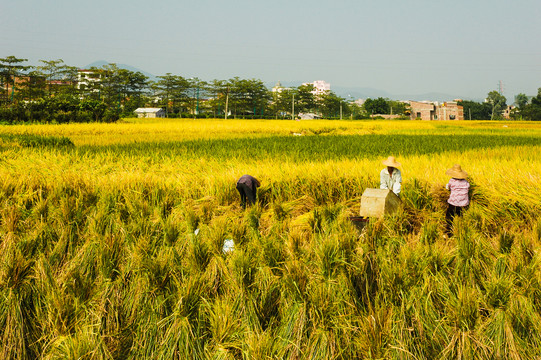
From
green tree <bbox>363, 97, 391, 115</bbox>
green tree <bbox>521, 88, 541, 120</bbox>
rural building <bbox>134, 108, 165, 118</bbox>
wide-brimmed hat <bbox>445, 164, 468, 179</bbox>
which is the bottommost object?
wide-brimmed hat <bbox>445, 164, 468, 179</bbox>

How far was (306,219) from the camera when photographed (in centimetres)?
415

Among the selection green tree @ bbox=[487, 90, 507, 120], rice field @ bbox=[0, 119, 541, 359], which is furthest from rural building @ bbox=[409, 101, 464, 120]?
rice field @ bbox=[0, 119, 541, 359]

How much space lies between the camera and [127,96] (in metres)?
50.9

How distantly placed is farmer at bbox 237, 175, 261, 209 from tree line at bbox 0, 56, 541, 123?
2095 centimetres

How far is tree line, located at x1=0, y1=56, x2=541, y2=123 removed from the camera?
23188mm

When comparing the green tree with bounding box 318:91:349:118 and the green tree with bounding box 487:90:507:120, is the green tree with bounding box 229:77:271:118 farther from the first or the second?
the green tree with bounding box 487:90:507:120

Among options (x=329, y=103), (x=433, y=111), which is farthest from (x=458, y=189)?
(x=433, y=111)

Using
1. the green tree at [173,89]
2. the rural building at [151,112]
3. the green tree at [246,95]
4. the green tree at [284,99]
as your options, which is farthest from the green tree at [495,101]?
the rural building at [151,112]

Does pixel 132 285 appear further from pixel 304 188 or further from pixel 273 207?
pixel 304 188

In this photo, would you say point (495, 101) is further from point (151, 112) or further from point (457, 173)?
point (457, 173)

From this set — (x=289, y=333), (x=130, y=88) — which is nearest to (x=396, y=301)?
(x=289, y=333)

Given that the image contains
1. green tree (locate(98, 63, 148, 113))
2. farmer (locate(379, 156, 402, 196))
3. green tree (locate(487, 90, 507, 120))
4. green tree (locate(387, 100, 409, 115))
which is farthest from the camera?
green tree (locate(487, 90, 507, 120))

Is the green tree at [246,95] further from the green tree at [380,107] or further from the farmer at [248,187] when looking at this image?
the farmer at [248,187]

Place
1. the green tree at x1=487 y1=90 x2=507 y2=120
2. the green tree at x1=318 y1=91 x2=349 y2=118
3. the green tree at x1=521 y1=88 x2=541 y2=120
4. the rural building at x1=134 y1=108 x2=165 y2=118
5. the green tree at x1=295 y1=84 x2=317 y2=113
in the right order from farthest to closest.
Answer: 1. the green tree at x1=487 y1=90 x2=507 y2=120
2. the green tree at x1=318 y1=91 x2=349 y2=118
3. the green tree at x1=521 y1=88 x2=541 y2=120
4. the green tree at x1=295 y1=84 x2=317 y2=113
5. the rural building at x1=134 y1=108 x2=165 y2=118
